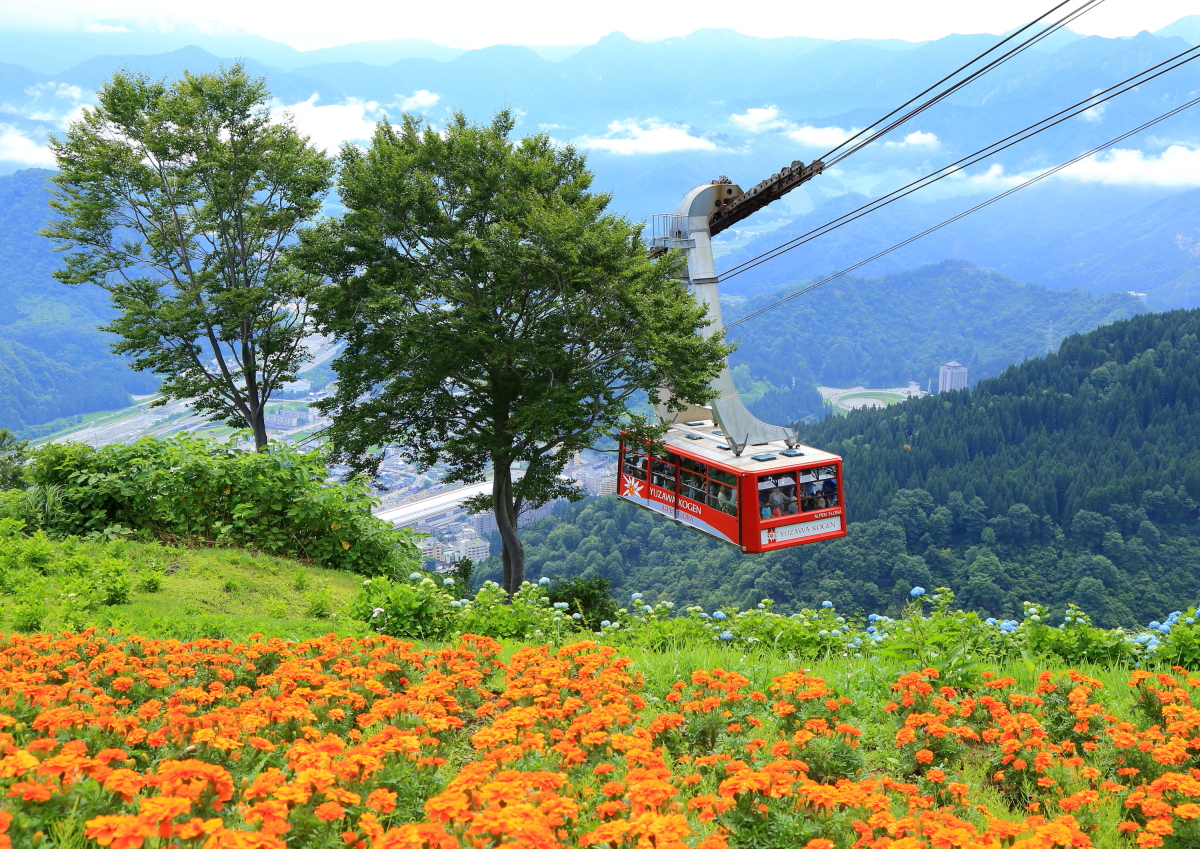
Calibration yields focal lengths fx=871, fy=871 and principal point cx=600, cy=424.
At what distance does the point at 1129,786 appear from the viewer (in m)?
4.69

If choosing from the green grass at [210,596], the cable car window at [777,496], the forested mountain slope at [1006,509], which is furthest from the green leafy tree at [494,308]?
the forested mountain slope at [1006,509]

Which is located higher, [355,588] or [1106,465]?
[355,588]

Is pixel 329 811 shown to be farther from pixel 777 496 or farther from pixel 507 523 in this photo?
pixel 507 523

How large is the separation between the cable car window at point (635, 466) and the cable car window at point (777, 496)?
13.8ft

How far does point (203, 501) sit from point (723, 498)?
9.84 meters

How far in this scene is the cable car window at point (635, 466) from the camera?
67.0 feet

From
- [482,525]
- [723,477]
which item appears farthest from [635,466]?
[482,525]

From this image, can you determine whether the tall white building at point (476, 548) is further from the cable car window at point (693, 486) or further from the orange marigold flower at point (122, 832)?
the orange marigold flower at point (122, 832)

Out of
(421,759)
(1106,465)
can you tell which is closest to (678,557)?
(1106,465)

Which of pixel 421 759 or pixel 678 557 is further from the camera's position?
pixel 678 557

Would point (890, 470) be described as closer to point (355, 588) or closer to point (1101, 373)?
point (1101, 373)

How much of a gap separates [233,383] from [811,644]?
17.2 meters

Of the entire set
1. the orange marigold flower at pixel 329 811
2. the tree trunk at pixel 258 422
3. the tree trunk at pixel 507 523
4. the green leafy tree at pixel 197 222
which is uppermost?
the green leafy tree at pixel 197 222

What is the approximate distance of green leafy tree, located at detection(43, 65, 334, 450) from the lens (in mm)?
19547
